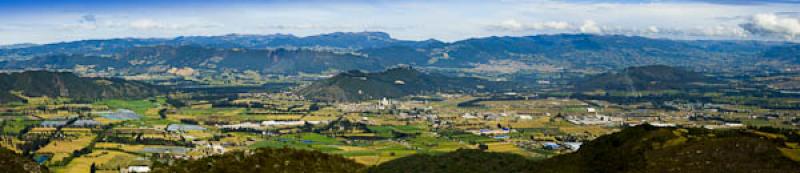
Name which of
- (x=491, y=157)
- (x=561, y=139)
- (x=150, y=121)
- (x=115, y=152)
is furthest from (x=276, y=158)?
(x=150, y=121)

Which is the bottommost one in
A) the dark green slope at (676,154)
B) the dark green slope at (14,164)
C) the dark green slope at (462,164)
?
the dark green slope at (462,164)

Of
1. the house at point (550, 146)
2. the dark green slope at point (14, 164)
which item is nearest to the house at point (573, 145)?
the house at point (550, 146)

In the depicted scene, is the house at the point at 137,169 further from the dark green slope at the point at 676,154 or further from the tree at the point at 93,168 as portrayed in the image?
the dark green slope at the point at 676,154

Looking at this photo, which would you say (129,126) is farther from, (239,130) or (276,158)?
(276,158)

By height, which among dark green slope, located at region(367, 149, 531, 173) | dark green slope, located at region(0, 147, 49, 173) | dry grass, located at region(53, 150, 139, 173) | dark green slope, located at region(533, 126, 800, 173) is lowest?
dry grass, located at region(53, 150, 139, 173)

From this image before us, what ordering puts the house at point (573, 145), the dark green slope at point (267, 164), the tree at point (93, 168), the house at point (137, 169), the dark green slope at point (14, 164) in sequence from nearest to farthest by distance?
the dark green slope at point (267, 164), the dark green slope at point (14, 164), the house at point (137, 169), the tree at point (93, 168), the house at point (573, 145)

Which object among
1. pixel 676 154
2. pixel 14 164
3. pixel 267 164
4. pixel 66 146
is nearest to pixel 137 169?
pixel 14 164

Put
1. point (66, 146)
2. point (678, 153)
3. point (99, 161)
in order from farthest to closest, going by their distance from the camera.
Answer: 1. point (66, 146)
2. point (99, 161)
3. point (678, 153)

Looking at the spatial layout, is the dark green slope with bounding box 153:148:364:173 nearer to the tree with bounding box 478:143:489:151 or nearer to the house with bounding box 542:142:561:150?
the tree with bounding box 478:143:489:151

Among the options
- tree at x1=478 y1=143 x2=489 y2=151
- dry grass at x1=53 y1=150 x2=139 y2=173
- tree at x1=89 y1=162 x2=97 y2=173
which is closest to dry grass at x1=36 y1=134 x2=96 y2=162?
dry grass at x1=53 y1=150 x2=139 y2=173

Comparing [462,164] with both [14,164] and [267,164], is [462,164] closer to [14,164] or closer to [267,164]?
[267,164]

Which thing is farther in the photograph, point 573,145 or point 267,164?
point 573,145
